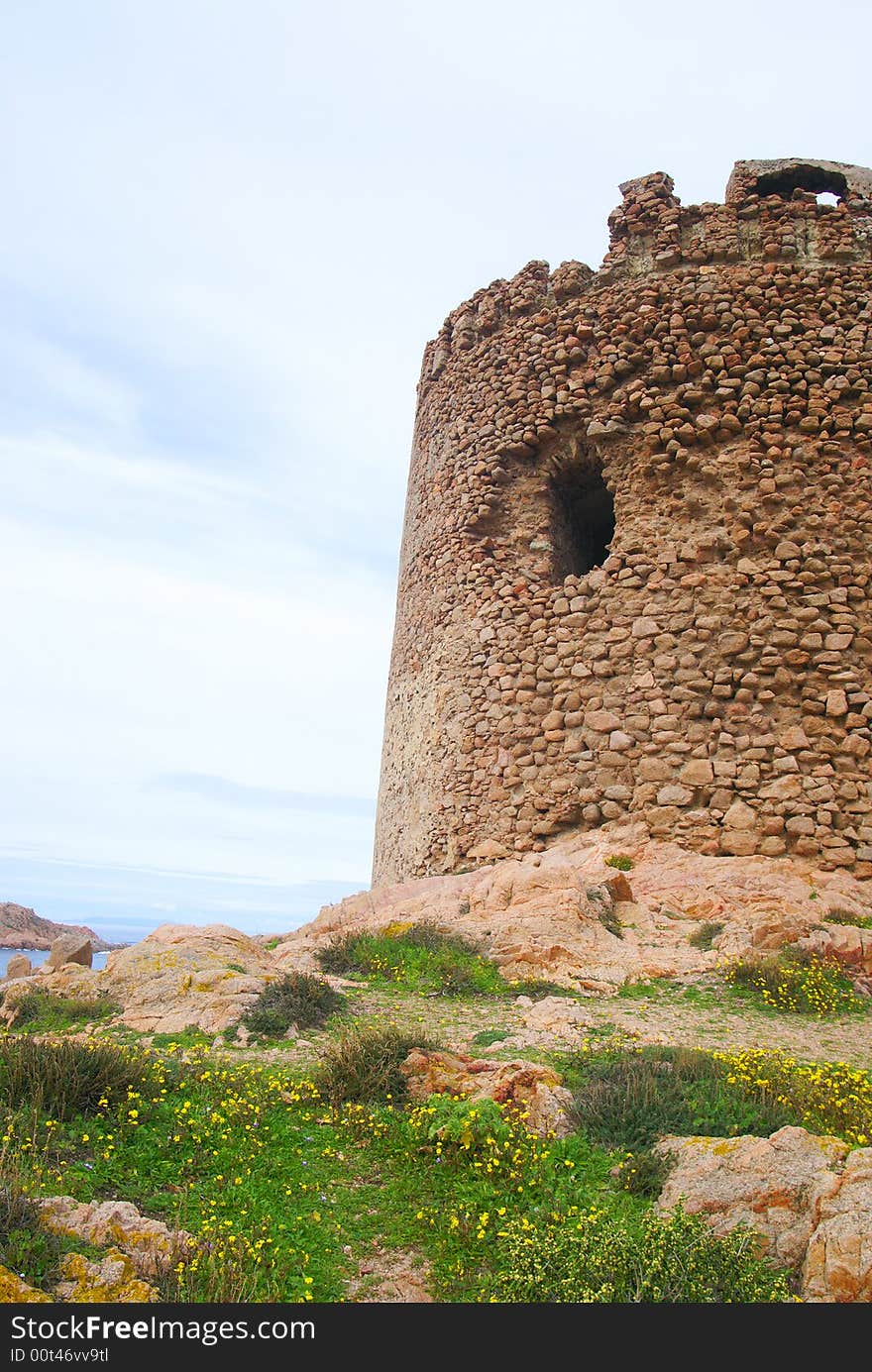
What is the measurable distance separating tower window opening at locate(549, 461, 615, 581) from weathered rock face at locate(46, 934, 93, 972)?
6530mm

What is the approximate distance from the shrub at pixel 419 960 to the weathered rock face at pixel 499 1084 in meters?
1.62

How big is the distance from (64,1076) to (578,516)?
9.76 m

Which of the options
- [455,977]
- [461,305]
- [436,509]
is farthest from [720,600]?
[461,305]

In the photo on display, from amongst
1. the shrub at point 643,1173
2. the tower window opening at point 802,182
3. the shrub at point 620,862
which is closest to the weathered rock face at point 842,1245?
the shrub at point 643,1173

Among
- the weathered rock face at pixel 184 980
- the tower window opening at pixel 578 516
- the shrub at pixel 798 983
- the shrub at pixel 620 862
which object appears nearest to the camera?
the weathered rock face at pixel 184 980

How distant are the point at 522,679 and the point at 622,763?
156 cm

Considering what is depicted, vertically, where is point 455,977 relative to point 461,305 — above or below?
below

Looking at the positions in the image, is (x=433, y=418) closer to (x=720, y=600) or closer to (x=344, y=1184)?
(x=720, y=600)

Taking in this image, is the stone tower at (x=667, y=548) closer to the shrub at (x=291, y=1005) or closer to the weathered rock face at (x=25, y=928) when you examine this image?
the shrub at (x=291, y=1005)

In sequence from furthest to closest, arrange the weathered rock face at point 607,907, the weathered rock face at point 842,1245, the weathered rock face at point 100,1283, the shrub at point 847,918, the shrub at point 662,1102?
the shrub at point 847,918 → the weathered rock face at point 607,907 → the shrub at point 662,1102 → the weathered rock face at point 842,1245 → the weathered rock face at point 100,1283

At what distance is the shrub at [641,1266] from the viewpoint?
283 cm

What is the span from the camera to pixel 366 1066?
4.56 metres

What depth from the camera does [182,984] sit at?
5.87 metres

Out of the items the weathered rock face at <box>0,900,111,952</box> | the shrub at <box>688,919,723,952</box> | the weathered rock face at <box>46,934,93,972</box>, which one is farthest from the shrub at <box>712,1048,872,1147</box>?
the weathered rock face at <box>0,900,111,952</box>
